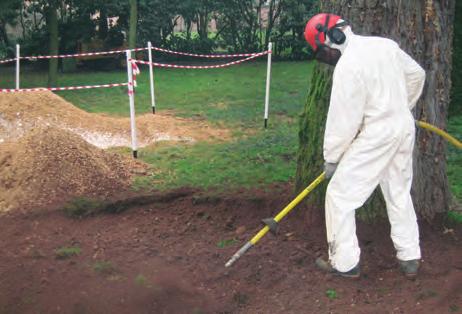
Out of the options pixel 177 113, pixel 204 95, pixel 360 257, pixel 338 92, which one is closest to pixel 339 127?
pixel 338 92

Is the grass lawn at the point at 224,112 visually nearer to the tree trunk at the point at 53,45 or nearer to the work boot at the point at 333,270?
the tree trunk at the point at 53,45

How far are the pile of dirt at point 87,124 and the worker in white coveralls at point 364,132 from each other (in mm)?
5654

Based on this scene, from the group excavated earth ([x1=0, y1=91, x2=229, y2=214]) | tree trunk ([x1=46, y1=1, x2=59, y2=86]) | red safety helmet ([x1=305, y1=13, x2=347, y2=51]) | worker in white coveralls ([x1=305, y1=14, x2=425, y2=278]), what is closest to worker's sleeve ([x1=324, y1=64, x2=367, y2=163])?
worker in white coveralls ([x1=305, y1=14, x2=425, y2=278])

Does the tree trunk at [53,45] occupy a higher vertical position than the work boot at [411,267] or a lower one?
higher

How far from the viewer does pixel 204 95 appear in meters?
15.0

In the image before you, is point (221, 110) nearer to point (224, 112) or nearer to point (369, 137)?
point (224, 112)

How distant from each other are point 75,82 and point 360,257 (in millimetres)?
14518

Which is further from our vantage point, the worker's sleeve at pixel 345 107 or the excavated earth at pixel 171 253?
the excavated earth at pixel 171 253

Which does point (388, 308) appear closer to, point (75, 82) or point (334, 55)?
point (334, 55)

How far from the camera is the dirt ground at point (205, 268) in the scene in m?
4.76

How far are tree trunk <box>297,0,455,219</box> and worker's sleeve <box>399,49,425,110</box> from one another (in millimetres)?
549

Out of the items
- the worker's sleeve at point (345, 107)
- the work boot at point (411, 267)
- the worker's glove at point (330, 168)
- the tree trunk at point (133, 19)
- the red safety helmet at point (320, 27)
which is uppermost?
the tree trunk at point (133, 19)

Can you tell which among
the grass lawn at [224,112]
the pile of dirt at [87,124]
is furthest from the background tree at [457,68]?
the pile of dirt at [87,124]

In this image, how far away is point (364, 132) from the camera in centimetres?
456
